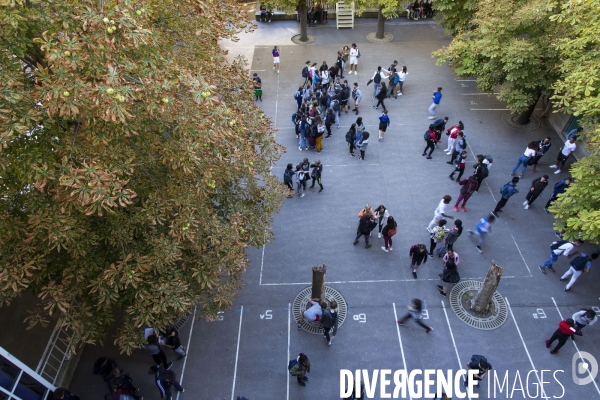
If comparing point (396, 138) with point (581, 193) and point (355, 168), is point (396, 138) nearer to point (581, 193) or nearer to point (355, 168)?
point (355, 168)

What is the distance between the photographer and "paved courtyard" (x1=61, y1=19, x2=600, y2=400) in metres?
11.3

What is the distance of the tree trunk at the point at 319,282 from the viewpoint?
11240 mm

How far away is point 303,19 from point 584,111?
691 inches

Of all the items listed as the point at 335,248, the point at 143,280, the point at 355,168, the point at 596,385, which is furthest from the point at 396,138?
the point at 143,280

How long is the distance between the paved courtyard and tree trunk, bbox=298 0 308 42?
893cm

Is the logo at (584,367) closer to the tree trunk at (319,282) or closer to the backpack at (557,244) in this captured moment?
the backpack at (557,244)

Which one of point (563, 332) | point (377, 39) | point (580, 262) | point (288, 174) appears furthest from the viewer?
point (377, 39)

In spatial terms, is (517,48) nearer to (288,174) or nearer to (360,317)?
(288,174)

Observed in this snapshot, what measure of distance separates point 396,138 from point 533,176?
552cm

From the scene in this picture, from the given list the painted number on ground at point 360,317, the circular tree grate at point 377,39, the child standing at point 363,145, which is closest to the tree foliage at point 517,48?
the child standing at point 363,145

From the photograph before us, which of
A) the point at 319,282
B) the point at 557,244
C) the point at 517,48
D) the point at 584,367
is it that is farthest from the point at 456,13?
the point at 584,367

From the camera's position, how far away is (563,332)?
1073cm

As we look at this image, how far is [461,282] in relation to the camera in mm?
13062

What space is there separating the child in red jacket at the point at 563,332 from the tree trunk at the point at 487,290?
1.70m
